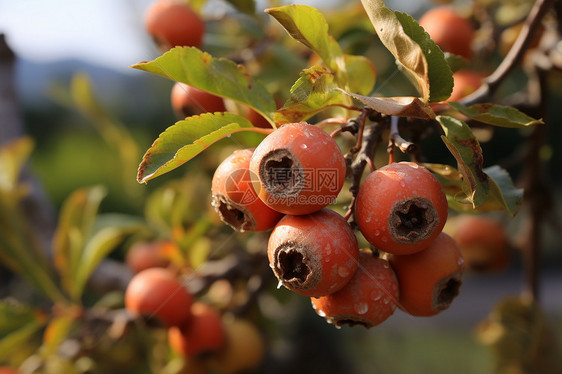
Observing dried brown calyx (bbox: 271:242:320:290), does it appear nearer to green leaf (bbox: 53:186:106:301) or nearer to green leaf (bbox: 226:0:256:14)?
green leaf (bbox: 226:0:256:14)

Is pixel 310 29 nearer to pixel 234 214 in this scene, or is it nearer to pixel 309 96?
pixel 309 96

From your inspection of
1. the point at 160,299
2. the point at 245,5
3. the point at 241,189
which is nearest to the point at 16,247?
the point at 160,299

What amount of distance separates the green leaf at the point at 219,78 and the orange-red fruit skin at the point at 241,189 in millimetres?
145

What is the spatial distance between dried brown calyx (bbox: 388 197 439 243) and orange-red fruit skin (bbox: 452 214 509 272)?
111cm

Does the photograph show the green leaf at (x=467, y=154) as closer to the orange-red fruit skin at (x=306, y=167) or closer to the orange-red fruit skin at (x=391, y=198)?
the orange-red fruit skin at (x=391, y=198)

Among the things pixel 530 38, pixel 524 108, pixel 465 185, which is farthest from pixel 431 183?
pixel 524 108

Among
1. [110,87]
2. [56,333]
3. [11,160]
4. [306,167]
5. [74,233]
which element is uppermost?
[306,167]

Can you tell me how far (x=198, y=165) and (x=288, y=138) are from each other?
1.40m

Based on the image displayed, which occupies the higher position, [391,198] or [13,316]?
[391,198]

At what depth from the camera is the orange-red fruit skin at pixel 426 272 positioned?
73cm

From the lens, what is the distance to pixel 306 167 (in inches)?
25.3

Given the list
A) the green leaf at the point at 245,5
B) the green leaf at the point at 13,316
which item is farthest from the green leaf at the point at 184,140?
the green leaf at the point at 13,316

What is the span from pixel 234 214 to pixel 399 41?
349mm

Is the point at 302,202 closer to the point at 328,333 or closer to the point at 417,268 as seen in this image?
the point at 417,268
